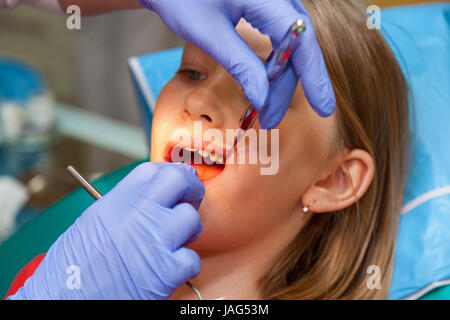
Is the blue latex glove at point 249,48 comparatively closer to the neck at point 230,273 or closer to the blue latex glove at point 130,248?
the blue latex glove at point 130,248

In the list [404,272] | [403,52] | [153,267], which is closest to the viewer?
[153,267]

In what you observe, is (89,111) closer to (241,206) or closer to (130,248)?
(241,206)

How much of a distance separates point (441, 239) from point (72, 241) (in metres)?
0.80

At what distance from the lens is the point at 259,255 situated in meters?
1.12

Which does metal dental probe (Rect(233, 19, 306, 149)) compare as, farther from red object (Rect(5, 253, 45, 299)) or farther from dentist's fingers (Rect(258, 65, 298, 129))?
red object (Rect(5, 253, 45, 299))

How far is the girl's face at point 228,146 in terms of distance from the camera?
3.15 feet

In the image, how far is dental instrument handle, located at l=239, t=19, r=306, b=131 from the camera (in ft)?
2.51
